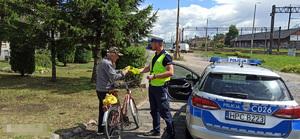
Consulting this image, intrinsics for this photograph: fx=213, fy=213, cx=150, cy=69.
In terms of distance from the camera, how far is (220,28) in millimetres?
74750

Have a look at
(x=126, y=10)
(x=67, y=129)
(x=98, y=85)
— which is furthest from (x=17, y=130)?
(x=126, y=10)

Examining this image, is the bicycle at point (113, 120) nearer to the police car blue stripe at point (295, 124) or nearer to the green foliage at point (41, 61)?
the police car blue stripe at point (295, 124)

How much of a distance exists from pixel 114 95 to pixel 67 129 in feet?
4.66

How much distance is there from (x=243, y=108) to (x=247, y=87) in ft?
1.21

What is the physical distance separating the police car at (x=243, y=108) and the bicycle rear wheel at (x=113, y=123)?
139cm

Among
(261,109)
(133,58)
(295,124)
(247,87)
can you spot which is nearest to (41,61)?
(133,58)

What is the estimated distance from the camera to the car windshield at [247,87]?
2.91 m

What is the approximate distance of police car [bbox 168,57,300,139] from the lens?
2736mm

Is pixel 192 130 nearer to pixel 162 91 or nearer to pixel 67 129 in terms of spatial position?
pixel 162 91

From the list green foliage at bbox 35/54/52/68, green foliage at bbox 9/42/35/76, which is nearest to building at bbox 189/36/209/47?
green foliage at bbox 35/54/52/68

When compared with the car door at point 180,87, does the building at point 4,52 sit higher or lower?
higher

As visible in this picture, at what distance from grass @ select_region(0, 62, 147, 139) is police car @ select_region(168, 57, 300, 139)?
8.67ft

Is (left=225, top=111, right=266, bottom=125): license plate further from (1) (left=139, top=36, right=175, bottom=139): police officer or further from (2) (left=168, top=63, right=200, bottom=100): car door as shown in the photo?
(2) (left=168, top=63, right=200, bottom=100): car door

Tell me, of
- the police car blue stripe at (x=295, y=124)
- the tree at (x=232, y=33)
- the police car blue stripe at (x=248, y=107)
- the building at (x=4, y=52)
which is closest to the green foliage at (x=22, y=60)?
the police car blue stripe at (x=248, y=107)
